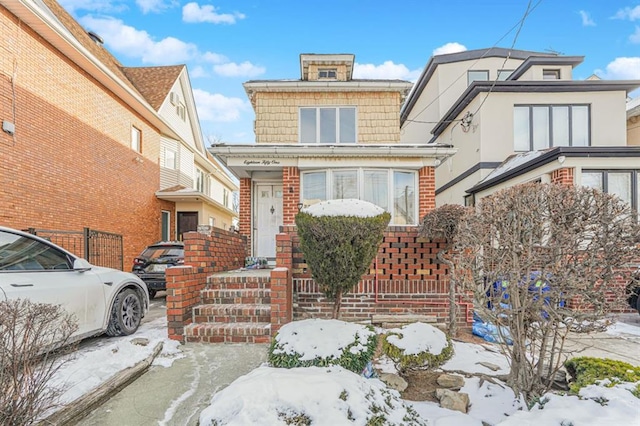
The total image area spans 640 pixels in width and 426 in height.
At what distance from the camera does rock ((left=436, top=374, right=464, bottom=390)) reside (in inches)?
123

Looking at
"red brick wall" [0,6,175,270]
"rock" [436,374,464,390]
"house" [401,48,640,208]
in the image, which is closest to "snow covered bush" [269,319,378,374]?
"rock" [436,374,464,390]

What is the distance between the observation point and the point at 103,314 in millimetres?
4160

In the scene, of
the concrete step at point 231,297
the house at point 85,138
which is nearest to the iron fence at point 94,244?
the house at point 85,138

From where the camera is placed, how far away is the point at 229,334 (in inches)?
165

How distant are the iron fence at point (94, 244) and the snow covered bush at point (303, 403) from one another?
775 cm

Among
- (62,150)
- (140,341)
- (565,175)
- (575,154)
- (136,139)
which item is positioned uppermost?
(136,139)

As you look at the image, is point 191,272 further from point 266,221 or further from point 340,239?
point 266,221

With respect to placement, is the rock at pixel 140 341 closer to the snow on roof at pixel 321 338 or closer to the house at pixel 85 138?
the snow on roof at pixel 321 338

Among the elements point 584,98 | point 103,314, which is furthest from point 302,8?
point 103,314

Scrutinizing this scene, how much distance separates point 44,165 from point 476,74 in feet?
51.9

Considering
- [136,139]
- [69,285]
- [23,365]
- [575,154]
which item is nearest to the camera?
[23,365]

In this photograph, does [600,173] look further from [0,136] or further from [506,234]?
[0,136]

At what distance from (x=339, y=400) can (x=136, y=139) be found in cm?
1381

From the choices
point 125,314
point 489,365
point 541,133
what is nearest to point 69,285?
point 125,314
